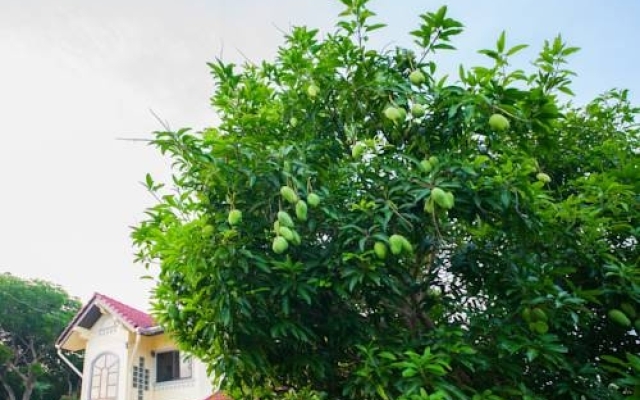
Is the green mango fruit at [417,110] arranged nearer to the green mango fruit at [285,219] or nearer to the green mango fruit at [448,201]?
the green mango fruit at [448,201]

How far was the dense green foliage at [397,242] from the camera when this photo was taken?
3.32 metres

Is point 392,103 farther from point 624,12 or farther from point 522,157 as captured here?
point 624,12

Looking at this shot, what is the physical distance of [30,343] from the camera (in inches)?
1086

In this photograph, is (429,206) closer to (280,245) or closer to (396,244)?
(396,244)

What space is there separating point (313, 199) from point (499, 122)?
129 centimetres

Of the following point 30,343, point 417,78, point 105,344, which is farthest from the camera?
point 30,343

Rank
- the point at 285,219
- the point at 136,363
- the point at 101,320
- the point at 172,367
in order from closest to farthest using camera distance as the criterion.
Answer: the point at 285,219 → the point at 136,363 → the point at 172,367 → the point at 101,320

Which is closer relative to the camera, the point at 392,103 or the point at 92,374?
the point at 392,103

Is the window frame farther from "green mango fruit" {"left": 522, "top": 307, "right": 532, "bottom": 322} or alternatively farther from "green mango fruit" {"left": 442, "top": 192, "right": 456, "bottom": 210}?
"green mango fruit" {"left": 442, "top": 192, "right": 456, "bottom": 210}

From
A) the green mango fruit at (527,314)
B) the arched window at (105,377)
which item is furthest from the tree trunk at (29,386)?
the green mango fruit at (527,314)

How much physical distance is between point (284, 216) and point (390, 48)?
184 centimetres

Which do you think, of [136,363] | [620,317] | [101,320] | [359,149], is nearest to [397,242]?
[359,149]

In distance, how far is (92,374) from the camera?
16.6 meters

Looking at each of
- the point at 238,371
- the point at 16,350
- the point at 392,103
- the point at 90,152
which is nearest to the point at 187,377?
the point at 90,152
